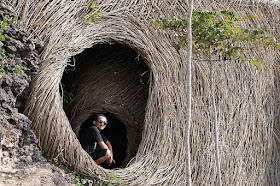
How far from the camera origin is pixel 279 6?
708 cm

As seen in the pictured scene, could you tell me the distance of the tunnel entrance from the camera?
6.45 meters

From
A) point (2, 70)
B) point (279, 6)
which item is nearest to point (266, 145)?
point (279, 6)

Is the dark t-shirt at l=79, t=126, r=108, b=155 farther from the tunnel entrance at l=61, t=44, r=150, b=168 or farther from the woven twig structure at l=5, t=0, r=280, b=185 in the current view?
the tunnel entrance at l=61, t=44, r=150, b=168

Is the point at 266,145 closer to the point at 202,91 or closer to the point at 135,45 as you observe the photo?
the point at 202,91

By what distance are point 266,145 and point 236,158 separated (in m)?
0.72

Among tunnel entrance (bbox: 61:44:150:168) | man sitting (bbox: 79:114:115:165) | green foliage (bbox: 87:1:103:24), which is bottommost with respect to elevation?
man sitting (bbox: 79:114:115:165)

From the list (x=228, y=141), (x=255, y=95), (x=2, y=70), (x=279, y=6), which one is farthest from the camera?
(x=279, y=6)

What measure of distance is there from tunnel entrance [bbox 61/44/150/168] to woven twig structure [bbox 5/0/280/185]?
100mm

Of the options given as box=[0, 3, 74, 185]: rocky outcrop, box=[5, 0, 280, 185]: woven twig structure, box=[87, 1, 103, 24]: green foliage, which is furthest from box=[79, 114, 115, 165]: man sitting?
box=[87, 1, 103, 24]: green foliage

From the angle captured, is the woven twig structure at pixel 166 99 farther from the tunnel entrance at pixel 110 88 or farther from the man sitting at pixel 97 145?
the man sitting at pixel 97 145

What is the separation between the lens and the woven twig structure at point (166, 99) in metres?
4.52

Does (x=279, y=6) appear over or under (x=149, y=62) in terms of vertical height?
over

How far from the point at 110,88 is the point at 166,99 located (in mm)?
1409

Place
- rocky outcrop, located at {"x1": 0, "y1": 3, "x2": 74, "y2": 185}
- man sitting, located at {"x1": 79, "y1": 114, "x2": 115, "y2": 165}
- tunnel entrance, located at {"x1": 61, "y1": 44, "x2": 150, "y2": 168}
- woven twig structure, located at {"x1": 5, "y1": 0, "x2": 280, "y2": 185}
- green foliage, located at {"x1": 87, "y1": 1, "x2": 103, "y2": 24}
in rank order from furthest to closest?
tunnel entrance, located at {"x1": 61, "y1": 44, "x2": 150, "y2": 168} → man sitting, located at {"x1": 79, "y1": 114, "x2": 115, "y2": 165} → green foliage, located at {"x1": 87, "y1": 1, "x2": 103, "y2": 24} → woven twig structure, located at {"x1": 5, "y1": 0, "x2": 280, "y2": 185} → rocky outcrop, located at {"x1": 0, "y1": 3, "x2": 74, "y2": 185}
